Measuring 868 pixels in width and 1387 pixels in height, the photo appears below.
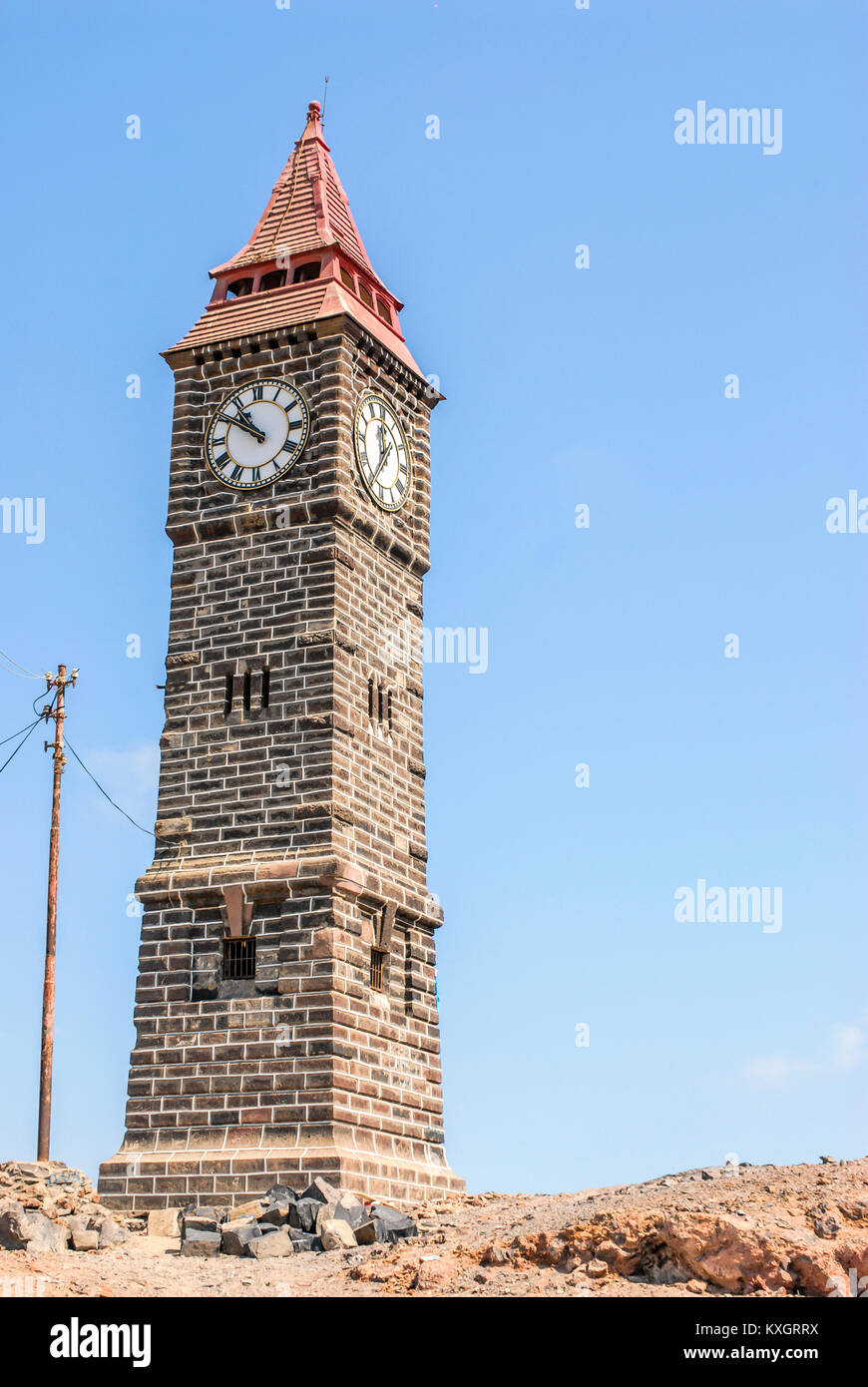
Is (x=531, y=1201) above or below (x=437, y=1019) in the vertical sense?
below

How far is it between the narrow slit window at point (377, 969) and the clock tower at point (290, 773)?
0.16 ft

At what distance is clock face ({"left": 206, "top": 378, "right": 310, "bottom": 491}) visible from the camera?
91.7ft

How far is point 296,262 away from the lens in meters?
30.3

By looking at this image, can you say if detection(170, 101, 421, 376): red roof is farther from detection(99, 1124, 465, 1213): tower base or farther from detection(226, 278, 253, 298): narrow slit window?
detection(99, 1124, 465, 1213): tower base

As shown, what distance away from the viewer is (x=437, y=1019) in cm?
2809

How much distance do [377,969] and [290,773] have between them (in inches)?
141

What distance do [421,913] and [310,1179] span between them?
19.2 feet

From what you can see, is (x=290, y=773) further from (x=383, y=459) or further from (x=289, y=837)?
(x=383, y=459)

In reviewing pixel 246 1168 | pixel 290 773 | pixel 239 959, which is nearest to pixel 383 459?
pixel 290 773

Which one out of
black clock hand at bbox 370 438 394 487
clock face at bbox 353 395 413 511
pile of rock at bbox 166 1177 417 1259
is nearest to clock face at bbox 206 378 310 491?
clock face at bbox 353 395 413 511

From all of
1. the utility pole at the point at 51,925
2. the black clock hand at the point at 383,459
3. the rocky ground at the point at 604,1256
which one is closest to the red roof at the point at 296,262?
the black clock hand at the point at 383,459

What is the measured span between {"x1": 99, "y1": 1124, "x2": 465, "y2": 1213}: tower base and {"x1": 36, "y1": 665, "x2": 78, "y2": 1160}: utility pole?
5.65m
